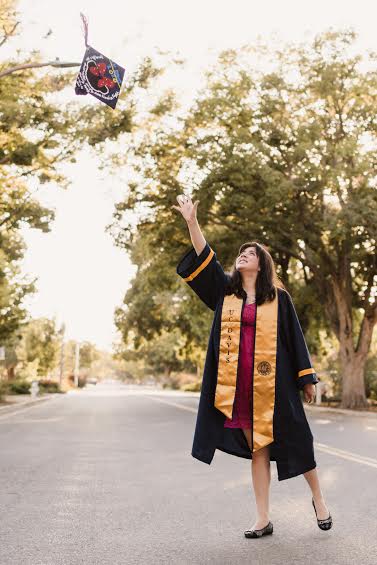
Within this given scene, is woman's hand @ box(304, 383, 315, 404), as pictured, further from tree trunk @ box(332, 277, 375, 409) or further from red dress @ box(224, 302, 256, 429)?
tree trunk @ box(332, 277, 375, 409)

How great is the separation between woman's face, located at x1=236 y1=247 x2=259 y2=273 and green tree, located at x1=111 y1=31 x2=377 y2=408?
17603mm

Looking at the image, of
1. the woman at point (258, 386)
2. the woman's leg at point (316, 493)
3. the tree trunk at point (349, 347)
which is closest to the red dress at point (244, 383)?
the woman at point (258, 386)

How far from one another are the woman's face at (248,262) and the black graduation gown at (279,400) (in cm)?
15

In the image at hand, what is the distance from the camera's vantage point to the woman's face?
5375 millimetres

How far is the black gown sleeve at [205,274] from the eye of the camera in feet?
17.7

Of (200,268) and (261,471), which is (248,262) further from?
(261,471)

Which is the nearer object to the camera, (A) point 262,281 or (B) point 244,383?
(B) point 244,383

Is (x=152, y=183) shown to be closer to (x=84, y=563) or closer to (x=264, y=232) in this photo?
(x=264, y=232)

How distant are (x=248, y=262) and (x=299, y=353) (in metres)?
0.70

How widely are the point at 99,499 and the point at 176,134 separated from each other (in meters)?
20.9

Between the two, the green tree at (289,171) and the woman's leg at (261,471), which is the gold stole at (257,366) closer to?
the woman's leg at (261,471)

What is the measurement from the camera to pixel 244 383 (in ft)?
17.1

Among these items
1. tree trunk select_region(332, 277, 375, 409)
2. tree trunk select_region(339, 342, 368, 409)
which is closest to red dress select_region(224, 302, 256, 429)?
tree trunk select_region(339, 342, 368, 409)

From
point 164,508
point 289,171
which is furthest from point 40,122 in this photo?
point 164,508
